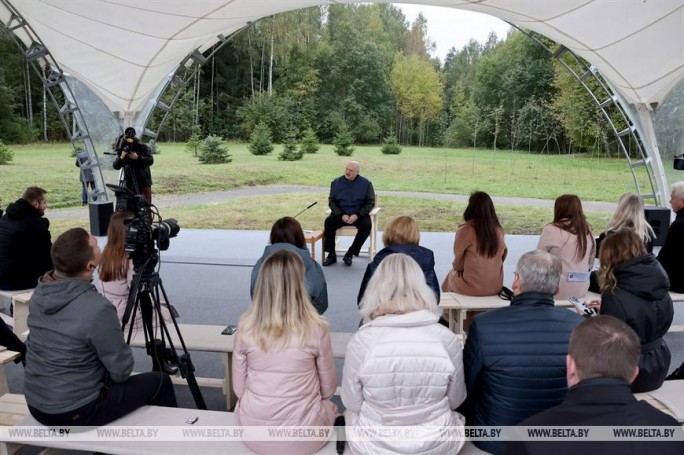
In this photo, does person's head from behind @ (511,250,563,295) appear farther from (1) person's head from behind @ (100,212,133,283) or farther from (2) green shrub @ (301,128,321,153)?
(2) green shrub @ (301,128,321,153)

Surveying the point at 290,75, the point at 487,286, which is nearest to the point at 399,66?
the point at 290,75

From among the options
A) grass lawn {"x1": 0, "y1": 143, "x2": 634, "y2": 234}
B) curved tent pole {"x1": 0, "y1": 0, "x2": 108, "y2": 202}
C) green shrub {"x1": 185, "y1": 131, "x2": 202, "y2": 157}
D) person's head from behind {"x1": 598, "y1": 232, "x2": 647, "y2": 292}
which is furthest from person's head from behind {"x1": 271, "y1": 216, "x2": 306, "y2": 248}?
green shrub {"x1": 185, "y1": 131, "x2": 202, "y2": 157}

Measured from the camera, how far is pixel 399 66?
53.2 feet

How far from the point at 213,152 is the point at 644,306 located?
13295mm

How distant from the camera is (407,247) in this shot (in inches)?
128

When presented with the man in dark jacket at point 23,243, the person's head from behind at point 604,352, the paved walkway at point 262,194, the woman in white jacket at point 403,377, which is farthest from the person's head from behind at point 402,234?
the paved walkway at point 262,194

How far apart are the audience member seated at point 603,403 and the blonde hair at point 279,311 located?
838 mm

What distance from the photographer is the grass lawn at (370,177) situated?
37.5 ft

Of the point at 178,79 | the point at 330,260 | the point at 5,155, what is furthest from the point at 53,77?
the point at 5,155

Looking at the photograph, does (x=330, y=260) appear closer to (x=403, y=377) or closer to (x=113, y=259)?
(x=113, y=259)

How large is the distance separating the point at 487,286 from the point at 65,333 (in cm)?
258

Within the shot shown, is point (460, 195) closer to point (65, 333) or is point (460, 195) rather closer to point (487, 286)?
point (487, 286)

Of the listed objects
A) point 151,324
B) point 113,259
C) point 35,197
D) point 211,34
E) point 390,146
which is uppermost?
point 211,34

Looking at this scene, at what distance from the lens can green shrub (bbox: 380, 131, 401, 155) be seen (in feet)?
50.1
